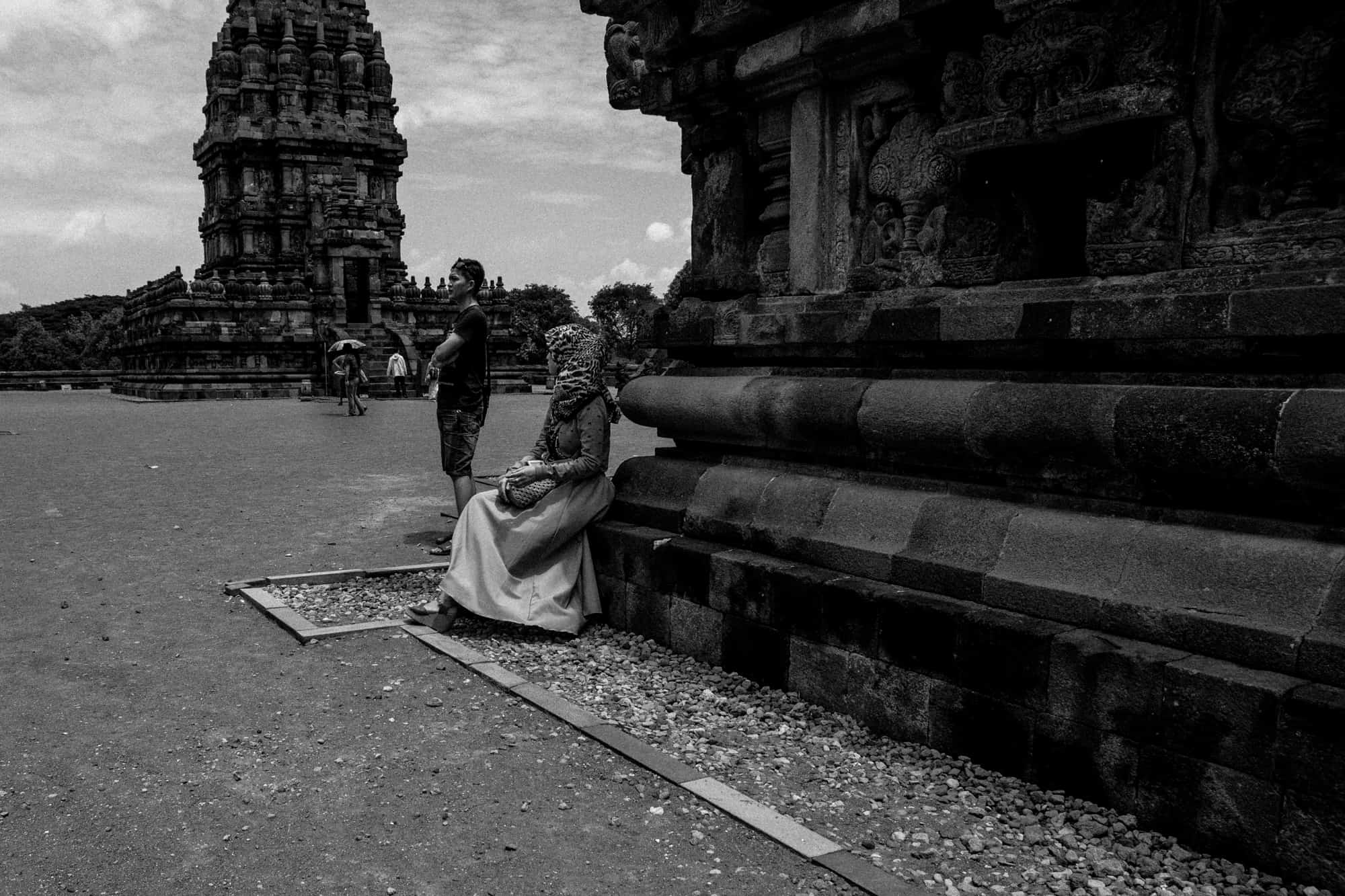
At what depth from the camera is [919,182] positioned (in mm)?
5160

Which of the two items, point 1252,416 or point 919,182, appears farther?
point 919,182

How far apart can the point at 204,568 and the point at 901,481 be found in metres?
5.02

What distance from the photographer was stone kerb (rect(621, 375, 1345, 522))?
3.41 m

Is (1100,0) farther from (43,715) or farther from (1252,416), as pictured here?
(43,715)

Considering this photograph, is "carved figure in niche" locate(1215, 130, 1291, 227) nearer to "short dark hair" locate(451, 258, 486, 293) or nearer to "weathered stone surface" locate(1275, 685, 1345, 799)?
"weathered stone surface" locate(1275, 685, 1345, 799)

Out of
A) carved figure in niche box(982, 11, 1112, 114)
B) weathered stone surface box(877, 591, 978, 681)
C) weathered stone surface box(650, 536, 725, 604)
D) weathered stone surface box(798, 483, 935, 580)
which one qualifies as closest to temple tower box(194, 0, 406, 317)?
weathered stone surface box(650, 536, 725, 604)

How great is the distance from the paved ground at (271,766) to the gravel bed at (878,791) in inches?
13.0

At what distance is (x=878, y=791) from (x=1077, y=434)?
4.82 feet

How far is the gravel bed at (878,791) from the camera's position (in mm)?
3211

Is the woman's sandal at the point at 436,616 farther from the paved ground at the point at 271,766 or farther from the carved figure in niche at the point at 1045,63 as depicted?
the carved figure in niche at the point at 1045,63

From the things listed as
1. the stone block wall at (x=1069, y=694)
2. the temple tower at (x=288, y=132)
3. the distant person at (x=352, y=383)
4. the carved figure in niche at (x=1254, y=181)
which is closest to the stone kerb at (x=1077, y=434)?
the stone block wall at (x=1069, y=694)

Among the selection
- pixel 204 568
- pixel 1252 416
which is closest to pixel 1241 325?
pixel 1252 416

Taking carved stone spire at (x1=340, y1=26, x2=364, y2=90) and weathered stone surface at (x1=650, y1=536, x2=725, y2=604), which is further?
carved stone spire at (x1=340, y1=26, x2=364, y2=90)

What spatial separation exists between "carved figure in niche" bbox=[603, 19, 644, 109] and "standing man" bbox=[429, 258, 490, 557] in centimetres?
153
